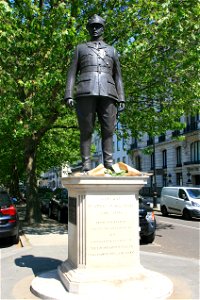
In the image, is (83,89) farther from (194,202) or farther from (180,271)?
(194,202)

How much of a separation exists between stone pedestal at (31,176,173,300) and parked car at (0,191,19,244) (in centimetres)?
566

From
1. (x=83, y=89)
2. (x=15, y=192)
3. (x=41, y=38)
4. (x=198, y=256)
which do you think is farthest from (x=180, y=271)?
(x=15, y=192)

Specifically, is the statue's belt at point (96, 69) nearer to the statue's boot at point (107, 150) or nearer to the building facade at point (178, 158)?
the statue's boot at point (107, 150)

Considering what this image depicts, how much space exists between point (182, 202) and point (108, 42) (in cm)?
1154

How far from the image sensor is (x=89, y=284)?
6266 mm

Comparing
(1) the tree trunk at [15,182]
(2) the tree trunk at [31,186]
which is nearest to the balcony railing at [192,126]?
(1) the tree trunk at [15,182]

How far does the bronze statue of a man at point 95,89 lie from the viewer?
23.5 ft

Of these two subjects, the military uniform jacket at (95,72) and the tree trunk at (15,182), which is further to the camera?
the tree trunk at (15,182)

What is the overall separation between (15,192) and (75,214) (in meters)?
34.2

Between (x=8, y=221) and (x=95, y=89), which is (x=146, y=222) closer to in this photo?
(x=8, y=221)

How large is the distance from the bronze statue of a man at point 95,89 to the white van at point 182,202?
1497cm

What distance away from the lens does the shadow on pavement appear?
27.5 feet

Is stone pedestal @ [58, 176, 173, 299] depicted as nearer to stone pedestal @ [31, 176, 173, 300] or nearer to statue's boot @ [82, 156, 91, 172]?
stone pedestal @ [31, 176, 173, 300]

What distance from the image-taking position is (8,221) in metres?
12.4
